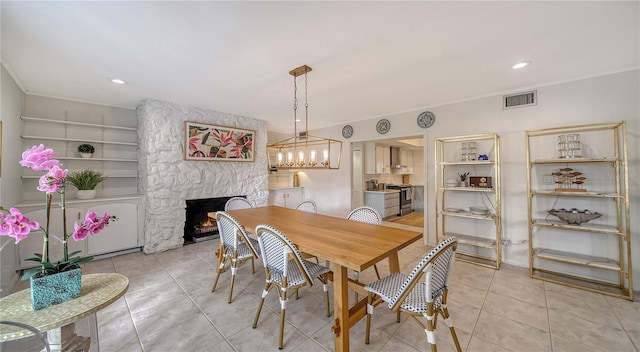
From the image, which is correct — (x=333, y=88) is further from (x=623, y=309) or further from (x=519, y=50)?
(x=623, y=309)

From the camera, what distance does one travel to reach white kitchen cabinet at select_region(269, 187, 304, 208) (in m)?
5.49

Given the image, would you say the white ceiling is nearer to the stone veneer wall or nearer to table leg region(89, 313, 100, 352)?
the stone veneer wall

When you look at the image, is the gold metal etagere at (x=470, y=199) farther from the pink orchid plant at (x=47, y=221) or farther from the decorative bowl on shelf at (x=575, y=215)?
the pink orchid plant at (x=47, y=221)

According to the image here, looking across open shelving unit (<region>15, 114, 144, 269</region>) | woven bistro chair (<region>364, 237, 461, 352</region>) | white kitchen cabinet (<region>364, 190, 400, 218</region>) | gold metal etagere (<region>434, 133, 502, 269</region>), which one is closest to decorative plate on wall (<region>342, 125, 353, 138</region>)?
gold metal etagere (<region>434, 133, 502, 269</region>)

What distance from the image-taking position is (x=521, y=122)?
123 inches

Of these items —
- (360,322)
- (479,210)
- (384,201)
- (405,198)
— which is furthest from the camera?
(405,198)

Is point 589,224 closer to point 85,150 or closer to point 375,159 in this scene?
point 375,159

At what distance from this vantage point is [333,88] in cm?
309

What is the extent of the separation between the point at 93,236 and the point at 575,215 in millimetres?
6320

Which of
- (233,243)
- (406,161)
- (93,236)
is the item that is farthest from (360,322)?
(406,161)

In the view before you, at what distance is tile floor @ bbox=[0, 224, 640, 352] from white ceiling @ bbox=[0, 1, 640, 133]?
8.07 ft

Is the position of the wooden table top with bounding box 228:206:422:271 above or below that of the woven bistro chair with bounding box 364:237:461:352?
above

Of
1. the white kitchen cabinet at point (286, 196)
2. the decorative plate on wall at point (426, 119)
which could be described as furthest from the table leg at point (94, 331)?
the decorative plate on wall at point (426, 119)

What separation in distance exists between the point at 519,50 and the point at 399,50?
3.71 feet
